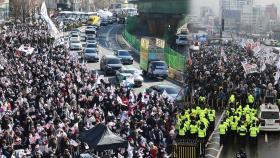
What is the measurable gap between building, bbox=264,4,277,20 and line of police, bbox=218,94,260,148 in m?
23.2

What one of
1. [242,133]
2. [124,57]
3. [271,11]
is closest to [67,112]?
[242,133]

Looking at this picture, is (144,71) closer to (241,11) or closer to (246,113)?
(241,11)

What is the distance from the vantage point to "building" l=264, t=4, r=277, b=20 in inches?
1853

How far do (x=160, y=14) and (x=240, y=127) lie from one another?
46720 mm

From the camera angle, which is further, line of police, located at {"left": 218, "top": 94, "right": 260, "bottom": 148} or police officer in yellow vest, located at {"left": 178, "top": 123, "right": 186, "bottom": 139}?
line of police, located at {"left": 218, "top": 94, "right": 260, "bottom": 148}

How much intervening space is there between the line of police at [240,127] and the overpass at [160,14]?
3010 centimetres

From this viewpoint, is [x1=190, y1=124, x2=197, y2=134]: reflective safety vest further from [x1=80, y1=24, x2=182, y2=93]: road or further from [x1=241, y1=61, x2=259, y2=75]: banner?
[x1=80, y1=24, x2=182, y2=93]: road

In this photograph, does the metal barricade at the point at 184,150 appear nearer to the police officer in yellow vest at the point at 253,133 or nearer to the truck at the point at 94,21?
the police officer in yellow vest at the point at 253,133

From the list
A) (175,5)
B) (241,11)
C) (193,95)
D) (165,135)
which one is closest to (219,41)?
(241,11)

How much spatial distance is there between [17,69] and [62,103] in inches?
356

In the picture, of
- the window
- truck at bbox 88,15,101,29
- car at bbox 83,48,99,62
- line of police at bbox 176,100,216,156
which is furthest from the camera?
truck at bbox 88,15,101,29

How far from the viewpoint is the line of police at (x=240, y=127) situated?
24234 mm

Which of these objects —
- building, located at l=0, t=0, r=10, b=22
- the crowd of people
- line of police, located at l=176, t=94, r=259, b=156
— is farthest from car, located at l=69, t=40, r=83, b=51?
building, located at l=0, t=0, r=10, b=22

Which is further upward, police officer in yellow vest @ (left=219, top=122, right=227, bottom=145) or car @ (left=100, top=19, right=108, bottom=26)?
car @ (left=100, top=19, right=108, bottom=26)
